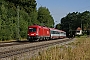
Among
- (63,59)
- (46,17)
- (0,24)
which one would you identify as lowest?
(63,59)

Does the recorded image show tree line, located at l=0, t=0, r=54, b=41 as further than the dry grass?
Yes

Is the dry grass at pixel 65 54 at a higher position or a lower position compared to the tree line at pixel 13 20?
lower

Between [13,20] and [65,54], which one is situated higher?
[13,20]

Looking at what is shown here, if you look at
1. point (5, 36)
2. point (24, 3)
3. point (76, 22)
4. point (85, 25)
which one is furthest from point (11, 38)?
point (76, 22)

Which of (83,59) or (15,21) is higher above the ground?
(15,21)

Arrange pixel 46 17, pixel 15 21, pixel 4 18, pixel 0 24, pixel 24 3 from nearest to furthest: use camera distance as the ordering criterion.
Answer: pixel 0 24
pixel 4 18
pixel 15 21
pixel 24 3
pixel 46 17

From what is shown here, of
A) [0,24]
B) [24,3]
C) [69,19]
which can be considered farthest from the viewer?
[69,19]

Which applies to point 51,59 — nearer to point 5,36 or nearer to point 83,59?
point 83,59

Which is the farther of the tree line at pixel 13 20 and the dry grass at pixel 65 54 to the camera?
the tree line at pixel 13 20

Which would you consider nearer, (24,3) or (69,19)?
(24,3)

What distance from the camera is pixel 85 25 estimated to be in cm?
14488

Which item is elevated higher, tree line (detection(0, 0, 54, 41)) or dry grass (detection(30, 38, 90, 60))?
tree line (detection(0, 0, 54, 41))

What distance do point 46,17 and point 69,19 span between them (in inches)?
2460

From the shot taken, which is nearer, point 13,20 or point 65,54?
point 65,54
